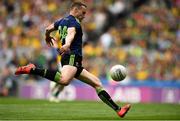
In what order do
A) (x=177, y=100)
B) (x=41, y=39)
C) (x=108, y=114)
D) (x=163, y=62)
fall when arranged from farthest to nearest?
(x=41, y=39) < (x=163, y=62) < (x=177, y=100) < (x=108, y=114)

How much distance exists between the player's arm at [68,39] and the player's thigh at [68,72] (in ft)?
1.29

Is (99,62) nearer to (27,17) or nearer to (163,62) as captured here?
(163,62)

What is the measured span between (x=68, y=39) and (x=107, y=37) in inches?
551

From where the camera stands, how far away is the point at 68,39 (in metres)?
13.8

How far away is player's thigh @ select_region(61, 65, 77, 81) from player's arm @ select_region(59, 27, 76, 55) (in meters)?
0.39

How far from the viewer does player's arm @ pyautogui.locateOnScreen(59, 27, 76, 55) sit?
13.6 m

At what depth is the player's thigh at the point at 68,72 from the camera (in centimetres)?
1409

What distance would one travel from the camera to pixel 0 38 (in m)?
27.0

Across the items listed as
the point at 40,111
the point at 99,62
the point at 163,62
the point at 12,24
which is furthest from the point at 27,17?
the point at 40,111

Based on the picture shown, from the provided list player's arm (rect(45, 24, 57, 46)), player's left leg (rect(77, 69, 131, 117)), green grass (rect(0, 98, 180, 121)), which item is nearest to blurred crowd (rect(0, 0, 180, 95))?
green grass (rect(0, 98, 180, 121))

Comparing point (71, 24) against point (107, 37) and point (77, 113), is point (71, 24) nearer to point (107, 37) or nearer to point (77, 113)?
point (77, 113)

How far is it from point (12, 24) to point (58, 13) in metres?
1.97

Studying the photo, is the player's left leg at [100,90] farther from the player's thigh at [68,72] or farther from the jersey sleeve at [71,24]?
the jersey sleeve at [71,24]

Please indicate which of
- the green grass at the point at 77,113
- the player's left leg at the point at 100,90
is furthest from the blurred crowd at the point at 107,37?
the player's left leg at the point at 100,90
